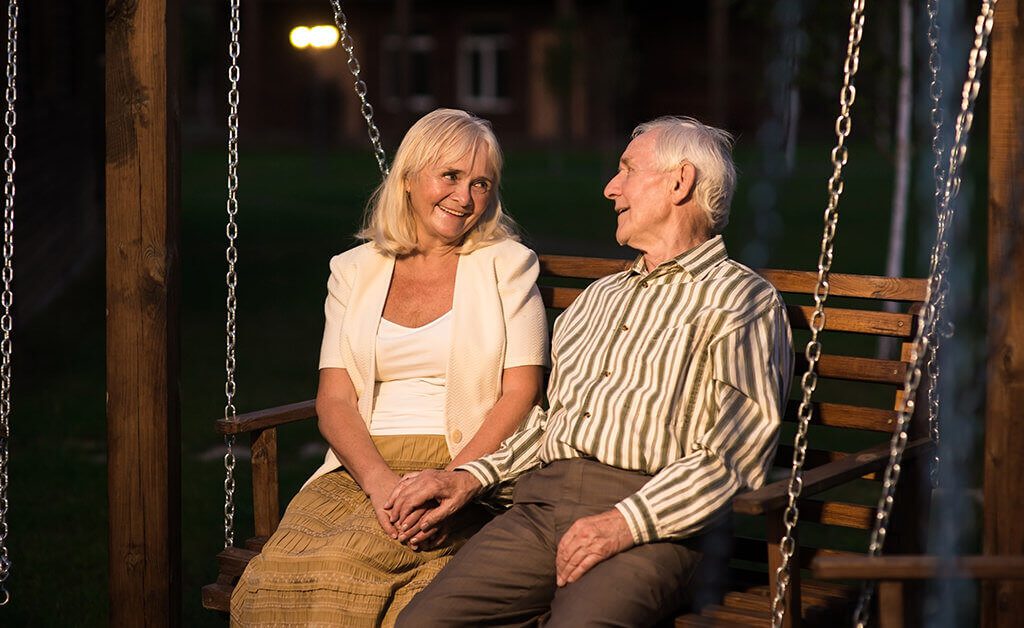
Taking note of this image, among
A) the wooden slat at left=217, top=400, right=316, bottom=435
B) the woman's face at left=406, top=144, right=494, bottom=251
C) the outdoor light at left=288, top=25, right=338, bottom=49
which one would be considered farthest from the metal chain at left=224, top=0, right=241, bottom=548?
the outdoor light at left=288, top=25, right=338, bottom=49

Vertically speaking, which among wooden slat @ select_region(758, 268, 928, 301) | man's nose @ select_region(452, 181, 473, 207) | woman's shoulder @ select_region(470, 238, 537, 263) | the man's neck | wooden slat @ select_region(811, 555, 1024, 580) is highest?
man's nose @ select_region(452, 181, 473, 207)

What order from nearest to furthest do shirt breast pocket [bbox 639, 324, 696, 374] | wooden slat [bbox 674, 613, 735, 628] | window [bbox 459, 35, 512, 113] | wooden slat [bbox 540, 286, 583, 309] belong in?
1. wooden slat [bbox 674, 613, 735, 628]
2. shirt breast pocket [bbox 639, 324, 696, 374]
3. wooden slat [bbox 540, 286, 583, 309]
4. window [bbox 459, 35, 512, 113]

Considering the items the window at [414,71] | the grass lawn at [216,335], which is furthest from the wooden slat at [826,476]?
the window at [414,71]

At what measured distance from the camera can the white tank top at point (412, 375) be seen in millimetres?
4219

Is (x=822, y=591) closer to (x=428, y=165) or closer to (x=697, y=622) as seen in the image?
(x=697, y=622)

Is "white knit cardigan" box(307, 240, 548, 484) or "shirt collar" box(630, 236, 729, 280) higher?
"shirt collar" box(630, 236, 729, 280)

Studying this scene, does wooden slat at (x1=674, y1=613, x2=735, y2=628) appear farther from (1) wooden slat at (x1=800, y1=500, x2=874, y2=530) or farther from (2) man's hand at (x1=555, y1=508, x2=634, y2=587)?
(1) wooden slat at (x1=800, y1=500, x2=874, y2=530)

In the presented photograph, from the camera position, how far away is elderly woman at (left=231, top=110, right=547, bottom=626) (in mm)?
4145

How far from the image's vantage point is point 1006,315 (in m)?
3.20

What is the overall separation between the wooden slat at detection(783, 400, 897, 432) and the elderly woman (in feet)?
2.45

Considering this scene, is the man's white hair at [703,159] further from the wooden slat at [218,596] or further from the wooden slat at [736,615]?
the wooden slat at [218,596]

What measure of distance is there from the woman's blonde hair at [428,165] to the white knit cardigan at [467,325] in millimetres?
49

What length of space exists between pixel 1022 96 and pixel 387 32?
37.2 metres

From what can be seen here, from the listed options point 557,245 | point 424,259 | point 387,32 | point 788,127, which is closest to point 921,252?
point 557,245
